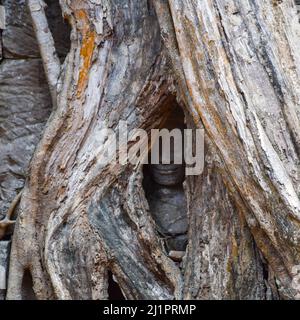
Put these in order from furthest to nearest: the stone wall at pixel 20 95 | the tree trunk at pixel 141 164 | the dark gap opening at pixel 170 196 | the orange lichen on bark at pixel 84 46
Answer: the stone wall at pixel 20 95 → the dark gap opening at pixel 170 196 → the orange lichen on bark at pixel 84 46 → the tree trunk at pixel 141 164

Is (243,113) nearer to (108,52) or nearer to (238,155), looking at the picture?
(238,155)

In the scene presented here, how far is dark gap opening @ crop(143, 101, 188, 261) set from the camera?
6.10 ft

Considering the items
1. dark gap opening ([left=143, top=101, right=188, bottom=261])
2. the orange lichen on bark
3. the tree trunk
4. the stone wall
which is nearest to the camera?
the tree trunk

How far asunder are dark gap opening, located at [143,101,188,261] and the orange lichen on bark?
27 cm

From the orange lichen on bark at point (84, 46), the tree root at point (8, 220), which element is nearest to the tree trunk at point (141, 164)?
the orange lichen on bark at point (84, 46)

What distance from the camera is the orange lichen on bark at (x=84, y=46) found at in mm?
1757

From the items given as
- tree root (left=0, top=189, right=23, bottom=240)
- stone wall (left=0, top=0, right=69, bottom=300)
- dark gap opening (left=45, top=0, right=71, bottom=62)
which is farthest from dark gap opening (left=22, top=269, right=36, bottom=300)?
dark gap opening (left=45, top=0, right=71, bottom=62)

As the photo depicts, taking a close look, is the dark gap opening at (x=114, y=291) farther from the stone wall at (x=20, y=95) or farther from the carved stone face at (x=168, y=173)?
the stone wall at (x=20, y=95)

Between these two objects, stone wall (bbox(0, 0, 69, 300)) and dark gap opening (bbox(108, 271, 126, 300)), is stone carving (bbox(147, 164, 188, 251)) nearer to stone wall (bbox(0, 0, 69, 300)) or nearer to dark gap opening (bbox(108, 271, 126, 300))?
dark gap opening (bbox(108, 271, 126, 300))

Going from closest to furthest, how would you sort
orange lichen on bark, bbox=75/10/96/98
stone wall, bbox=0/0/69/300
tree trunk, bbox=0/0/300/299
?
tree trunk, bbox=0/0/300/299
orange lichen on bark, bbox=75/10/96/98
stone wall, bbox=0/0/69/300

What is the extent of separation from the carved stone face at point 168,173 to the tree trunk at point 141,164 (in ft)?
0.27

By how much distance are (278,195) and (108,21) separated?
0.70m

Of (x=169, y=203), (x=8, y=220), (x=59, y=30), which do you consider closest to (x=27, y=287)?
(x=8, y=220)

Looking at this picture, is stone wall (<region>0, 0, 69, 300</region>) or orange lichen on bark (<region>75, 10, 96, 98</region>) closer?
→ orange lichen on bark (<region>75, 10, 96, 98</region>)
